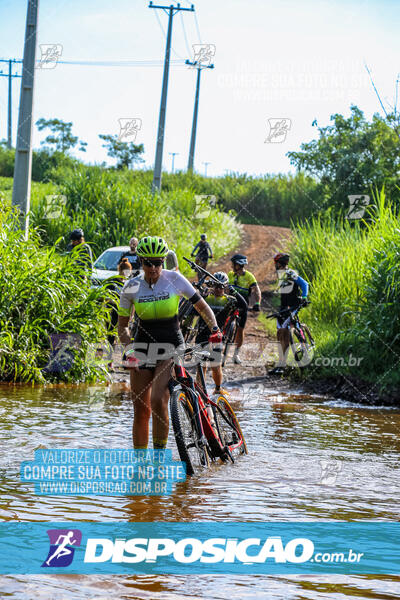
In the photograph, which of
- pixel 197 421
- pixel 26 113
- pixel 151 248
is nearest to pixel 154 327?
pixel 151 248

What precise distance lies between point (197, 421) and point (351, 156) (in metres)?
23.0

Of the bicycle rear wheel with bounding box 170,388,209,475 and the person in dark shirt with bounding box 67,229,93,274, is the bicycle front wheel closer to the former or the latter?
the person in dark shirt with bounding box 67,229,93,274

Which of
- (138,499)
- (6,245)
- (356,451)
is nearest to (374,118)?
(6,245)

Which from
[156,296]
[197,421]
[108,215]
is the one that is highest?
[156,296]

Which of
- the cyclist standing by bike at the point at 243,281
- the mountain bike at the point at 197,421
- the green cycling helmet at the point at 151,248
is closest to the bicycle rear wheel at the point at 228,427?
the mountain bike at the point at 197,421

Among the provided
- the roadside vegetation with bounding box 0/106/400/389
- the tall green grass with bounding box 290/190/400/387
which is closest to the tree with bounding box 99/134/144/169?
the roadside vegetation with bounding box 0/106/400/389

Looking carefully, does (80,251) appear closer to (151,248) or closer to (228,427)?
(228,427)

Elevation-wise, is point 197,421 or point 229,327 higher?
point 197,421

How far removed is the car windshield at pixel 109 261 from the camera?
746 inches

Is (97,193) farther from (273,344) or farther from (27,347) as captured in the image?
(27,347)

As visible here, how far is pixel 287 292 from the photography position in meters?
14.0

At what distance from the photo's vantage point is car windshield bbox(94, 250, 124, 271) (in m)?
19.0

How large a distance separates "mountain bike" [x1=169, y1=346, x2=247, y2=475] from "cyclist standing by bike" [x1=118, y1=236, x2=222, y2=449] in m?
0.15

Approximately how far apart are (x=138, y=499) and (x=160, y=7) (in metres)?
28.8
